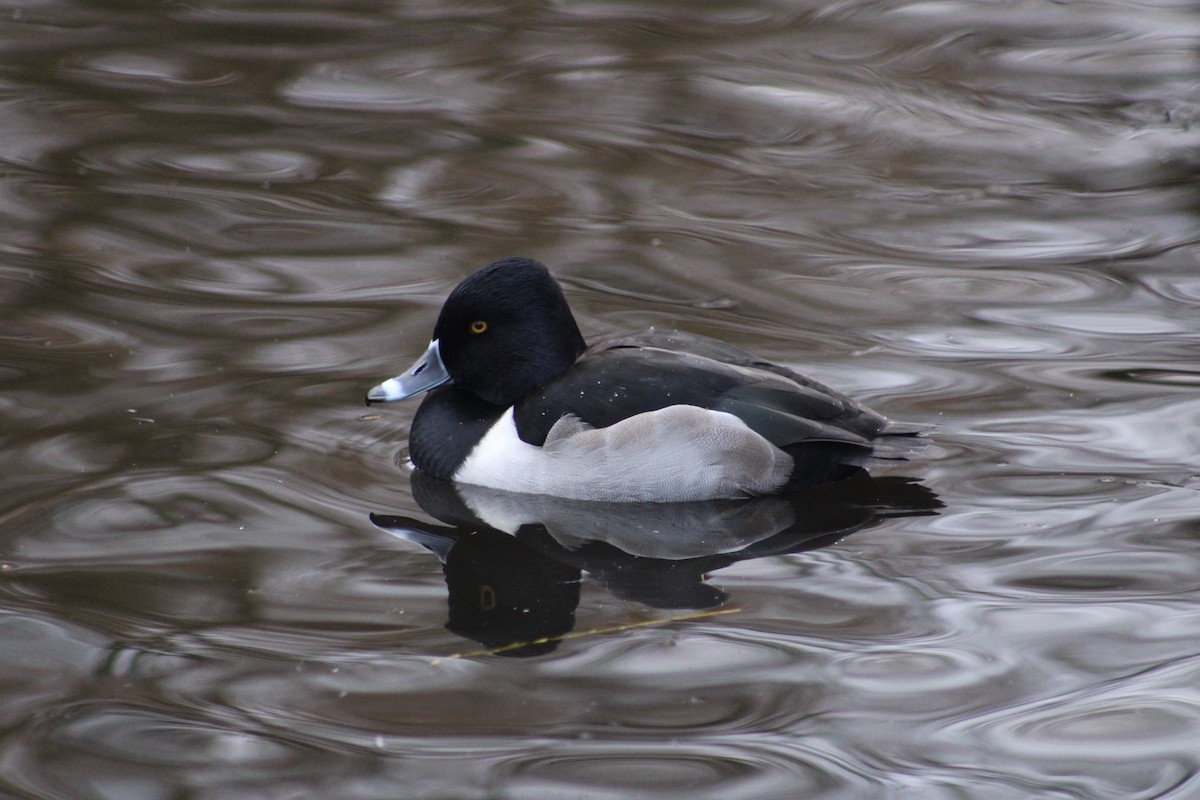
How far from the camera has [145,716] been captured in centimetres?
426

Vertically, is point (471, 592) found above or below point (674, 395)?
below

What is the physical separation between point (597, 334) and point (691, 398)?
1.57m

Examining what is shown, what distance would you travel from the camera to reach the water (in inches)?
167

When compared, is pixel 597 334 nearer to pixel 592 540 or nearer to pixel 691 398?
pixel 691 398

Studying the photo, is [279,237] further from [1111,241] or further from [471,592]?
[1111,241]

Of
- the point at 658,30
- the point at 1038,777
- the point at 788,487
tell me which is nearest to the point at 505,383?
the point at 788,487

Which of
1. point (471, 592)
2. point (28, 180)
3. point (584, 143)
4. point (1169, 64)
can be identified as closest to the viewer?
point (471, 592)

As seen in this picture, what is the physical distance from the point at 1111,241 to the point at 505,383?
3.93 m

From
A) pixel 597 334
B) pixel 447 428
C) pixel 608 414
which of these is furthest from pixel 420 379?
pixel 597 334

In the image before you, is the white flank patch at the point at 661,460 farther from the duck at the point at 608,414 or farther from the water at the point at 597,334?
the water at the point at 597,334

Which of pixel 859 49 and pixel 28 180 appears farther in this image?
pixel 859 49

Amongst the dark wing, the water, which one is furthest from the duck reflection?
the dark wing

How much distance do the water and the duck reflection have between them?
3 cm

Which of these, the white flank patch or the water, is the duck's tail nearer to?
the water
